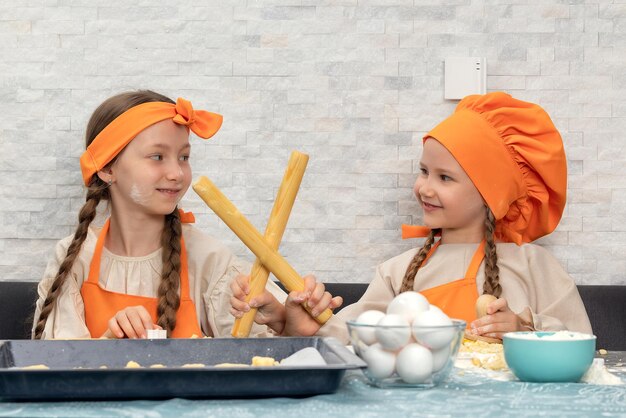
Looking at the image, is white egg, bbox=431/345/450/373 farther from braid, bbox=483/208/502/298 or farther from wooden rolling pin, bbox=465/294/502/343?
braid, bbox=483/208/502/298

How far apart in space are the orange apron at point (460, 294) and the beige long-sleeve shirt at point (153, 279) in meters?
0.39

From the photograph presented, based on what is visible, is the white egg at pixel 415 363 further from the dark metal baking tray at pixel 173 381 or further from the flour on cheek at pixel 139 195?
the flour on cheek at pixel 139 195

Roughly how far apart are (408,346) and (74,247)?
1.20 meters

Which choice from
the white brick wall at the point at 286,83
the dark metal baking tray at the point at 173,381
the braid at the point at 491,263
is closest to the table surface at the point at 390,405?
the dark metal baking tray at the point at 173,381

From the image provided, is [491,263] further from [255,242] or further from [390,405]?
[390,405]

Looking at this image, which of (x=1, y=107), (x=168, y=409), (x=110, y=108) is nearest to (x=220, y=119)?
(x=110, y=108)

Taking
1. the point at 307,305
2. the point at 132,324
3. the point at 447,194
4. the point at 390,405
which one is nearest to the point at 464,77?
the point at 447,194

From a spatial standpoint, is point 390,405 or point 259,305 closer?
point 390,405

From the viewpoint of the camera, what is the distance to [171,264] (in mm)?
2133

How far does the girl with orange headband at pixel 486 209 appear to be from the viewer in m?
2.17

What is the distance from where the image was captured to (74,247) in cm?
214

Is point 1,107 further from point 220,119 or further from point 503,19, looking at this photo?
point 503,19

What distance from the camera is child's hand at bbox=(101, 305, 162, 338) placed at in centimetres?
172

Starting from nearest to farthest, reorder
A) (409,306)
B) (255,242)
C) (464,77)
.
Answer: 1. (409,306)
2. (255,242)
3. (464,77)
